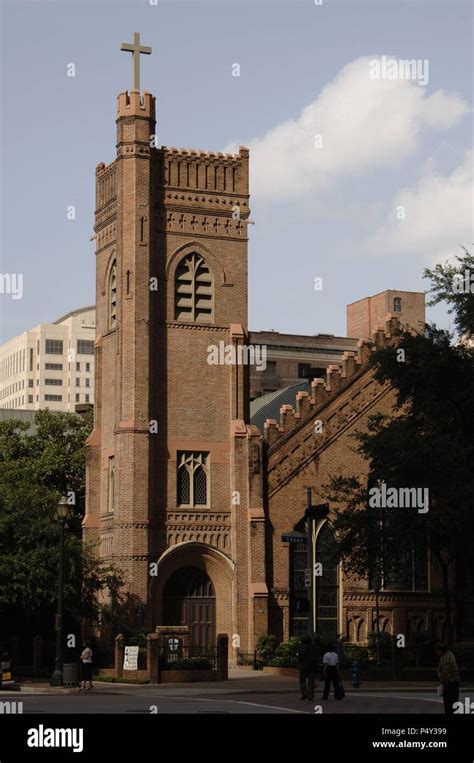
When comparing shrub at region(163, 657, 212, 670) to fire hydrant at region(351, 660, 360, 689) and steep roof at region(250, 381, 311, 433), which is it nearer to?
fire hydrant at region(351, 660, 360, 689)

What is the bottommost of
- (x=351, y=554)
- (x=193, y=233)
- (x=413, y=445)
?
(x=351, y=554)

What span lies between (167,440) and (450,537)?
13.3m

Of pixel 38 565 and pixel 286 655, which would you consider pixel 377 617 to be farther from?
pixel 38 565

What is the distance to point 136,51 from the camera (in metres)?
57.9

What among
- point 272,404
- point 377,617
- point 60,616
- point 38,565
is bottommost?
point 377,617

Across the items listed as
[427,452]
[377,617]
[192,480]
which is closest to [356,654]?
[377,617]

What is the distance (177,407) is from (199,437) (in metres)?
1.51

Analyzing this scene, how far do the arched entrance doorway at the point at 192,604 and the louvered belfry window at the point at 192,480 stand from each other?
8.88ft

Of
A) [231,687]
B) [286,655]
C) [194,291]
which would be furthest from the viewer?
[194,291]

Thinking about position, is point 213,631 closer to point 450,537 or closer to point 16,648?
point 16,648

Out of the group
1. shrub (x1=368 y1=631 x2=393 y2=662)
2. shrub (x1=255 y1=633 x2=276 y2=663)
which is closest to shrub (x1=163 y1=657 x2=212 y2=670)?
shrub (x1=255 y1=633 x2=276 y2=663)

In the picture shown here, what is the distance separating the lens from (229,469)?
5728cm

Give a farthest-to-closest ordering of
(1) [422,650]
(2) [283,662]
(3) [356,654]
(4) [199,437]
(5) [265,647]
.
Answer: (4) [199,437], (1) [422,650], (5) [265,647], (3) [356,654], (2) [283,662]
